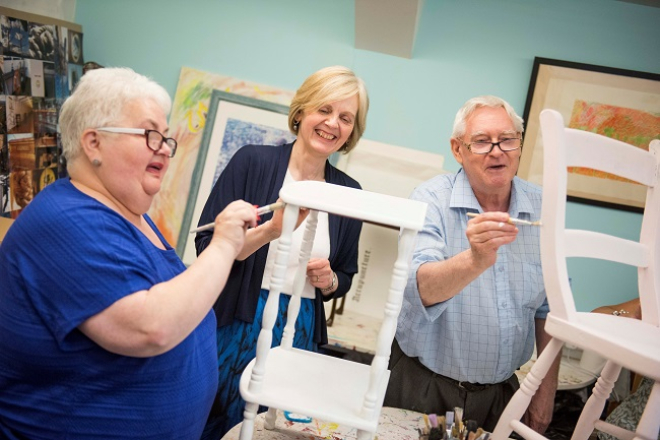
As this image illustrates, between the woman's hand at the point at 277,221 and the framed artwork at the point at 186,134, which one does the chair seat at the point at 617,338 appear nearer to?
the woman's hand at the point at 277,221

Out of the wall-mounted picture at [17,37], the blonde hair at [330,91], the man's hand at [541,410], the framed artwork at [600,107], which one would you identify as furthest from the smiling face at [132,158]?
the framed artwork at [600,107]

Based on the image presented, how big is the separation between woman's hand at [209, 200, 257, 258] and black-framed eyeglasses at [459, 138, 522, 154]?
3.08 feet

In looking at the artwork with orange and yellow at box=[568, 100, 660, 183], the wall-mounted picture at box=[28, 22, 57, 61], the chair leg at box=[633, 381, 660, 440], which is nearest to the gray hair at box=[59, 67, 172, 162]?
the chair leg at box=[633, 381, 660, 440]

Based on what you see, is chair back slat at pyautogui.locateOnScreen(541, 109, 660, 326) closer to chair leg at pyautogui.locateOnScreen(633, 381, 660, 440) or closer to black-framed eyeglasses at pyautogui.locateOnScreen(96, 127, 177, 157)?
chair leg at pyautogui.locateOnScreen(633, 381, 660, 440)

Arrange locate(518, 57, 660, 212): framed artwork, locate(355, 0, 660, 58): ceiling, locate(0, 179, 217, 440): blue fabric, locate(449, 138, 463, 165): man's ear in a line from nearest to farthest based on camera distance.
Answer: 1. locate(0, 179, 217, 440): blue fabric
2. locate(449, 138, 463, 165): man's ear
3. locate(355, 0, 660, 58): ceiling
4. locate(518, 57, 660, 212): framed artwork

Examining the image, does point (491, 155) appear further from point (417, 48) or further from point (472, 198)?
point (417, 48)

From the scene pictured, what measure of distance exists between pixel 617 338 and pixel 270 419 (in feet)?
3.12

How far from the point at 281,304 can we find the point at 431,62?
2.51 metres

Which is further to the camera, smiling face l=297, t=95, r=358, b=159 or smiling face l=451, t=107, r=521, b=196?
smiling face l=297, t=95, r=358, b=159

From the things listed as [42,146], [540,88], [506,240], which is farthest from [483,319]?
[42,146]

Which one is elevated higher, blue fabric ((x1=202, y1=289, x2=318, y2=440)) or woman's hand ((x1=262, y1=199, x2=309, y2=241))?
woman's hand ((x1=262, y1=199, x2=309, y2=241))

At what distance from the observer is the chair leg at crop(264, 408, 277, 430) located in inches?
69.8

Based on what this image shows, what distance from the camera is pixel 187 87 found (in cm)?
426

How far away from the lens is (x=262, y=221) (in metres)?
2.20
